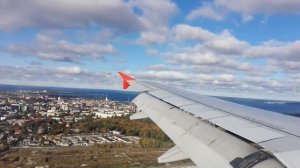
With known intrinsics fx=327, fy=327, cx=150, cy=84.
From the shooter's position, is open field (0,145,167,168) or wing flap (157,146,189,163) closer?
wing flap (157,146,189,163)

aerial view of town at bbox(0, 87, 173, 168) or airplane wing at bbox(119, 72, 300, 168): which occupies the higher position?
airplane wing at bbox(119, 72, 300, 168)

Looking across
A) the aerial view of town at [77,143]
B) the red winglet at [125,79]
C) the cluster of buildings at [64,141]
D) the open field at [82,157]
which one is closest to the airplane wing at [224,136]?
the red winglet at [125,79]

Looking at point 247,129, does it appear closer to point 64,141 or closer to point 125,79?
point 125,79

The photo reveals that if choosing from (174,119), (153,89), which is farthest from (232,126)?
(153,89)

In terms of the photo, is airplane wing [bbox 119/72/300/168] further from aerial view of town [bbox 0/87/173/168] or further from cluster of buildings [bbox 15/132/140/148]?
cluster of buildings [bbox 15/132/140/148]

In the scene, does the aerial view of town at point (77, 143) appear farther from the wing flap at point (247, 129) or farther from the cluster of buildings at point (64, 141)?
the wing flap at point (247, 129)

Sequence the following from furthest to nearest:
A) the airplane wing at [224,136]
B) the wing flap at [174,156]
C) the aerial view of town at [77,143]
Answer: the aerial view of town at [77,143] → the wing flap at [174,156] → the airplane wing at [224,136]

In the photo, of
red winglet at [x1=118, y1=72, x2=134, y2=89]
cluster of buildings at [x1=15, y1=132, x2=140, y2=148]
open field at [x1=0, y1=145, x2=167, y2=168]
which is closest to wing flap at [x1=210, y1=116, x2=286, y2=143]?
red winglet at [x1=118, y1=72, x2=134, y2=89]
